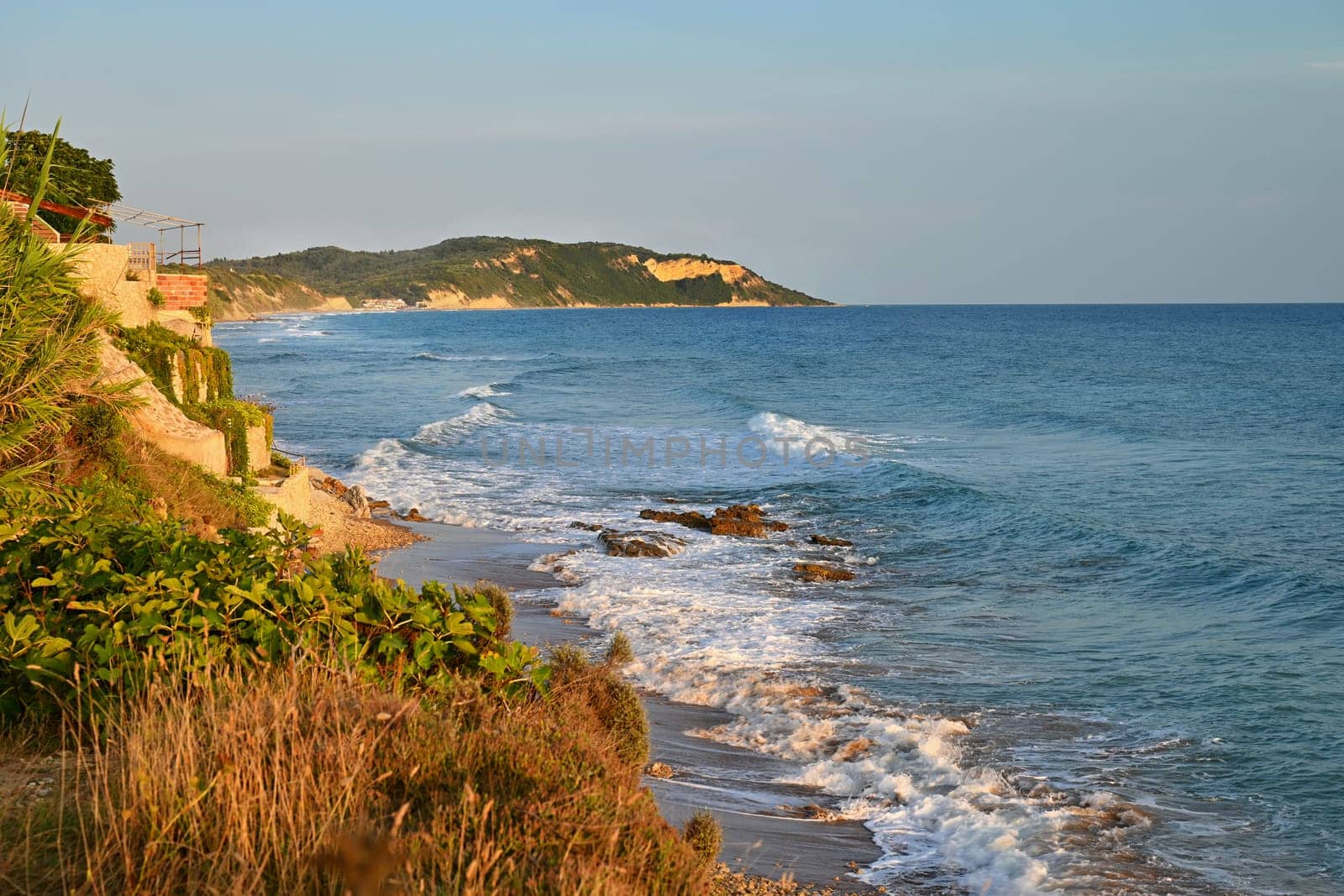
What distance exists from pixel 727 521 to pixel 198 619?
16695mm

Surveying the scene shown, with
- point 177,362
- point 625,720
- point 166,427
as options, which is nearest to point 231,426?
point 166,427

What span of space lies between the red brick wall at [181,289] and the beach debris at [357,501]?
4.81 metres

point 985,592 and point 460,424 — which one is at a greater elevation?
point 460,424

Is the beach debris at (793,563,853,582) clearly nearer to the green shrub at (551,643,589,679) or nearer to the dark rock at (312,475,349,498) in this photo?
the green shrub at (551,643,589,679)

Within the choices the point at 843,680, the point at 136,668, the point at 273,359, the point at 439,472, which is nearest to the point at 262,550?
the point at 136,668

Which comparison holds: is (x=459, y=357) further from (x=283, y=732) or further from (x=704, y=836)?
(x=283, y=732)

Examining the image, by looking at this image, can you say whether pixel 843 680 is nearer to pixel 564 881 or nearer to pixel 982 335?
pixel 564 881

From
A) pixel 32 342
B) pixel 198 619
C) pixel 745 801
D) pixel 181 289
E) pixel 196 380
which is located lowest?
pixel 745 801

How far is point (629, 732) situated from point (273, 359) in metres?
65.2

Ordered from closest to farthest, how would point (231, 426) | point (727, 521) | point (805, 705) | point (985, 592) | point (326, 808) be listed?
1. point (326, 808)
2. point (805, 705)
3. point (231, 426)
4. point (985, 592)
5. point (727, 521)

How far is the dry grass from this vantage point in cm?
384

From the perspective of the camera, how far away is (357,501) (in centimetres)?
2234

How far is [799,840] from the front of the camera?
27.4 feet

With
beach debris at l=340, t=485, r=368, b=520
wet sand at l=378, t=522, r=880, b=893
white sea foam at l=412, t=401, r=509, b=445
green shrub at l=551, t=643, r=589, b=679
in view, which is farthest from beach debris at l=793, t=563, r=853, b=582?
white sea foam at l=412, t=401, r=509, b=445
